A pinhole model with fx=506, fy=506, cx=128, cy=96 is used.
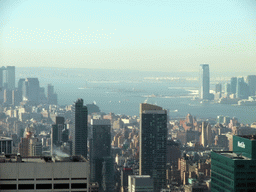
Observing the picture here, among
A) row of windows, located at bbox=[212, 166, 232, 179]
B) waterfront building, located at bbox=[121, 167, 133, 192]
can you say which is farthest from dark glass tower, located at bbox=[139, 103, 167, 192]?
row of windows, located at bbox=[212, 166, 232, 179]

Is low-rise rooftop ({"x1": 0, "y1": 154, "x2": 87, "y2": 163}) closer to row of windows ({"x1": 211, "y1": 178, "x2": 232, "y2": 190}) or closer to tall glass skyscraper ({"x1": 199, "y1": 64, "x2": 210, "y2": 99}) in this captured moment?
row of windows ({"x1": 211, "y1": 178, "x2": 232, "y2": 190})

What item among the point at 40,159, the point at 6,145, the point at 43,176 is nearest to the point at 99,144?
the point at 6,145

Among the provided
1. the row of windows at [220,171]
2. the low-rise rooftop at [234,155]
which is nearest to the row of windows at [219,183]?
the row of windows at [220,171]

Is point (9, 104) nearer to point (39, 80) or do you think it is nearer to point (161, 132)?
point (39, 80)

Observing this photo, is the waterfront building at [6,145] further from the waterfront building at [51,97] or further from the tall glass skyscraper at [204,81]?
the tall glass skyscraper at [204,81]

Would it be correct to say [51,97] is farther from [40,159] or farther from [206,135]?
[40,159]

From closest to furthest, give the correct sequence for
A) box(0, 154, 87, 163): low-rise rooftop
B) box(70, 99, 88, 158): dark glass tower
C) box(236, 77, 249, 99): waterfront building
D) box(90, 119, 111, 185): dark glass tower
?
1. box(0, 154, 87, 163): low-rise rooftop
2. box(90, 119, 111, 185): dark glass tower
3. box(70, 99, 88, 158): dark glass tower
4. box(236, 77, 249, 99): waterfront building

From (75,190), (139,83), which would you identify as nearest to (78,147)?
(139,83)
